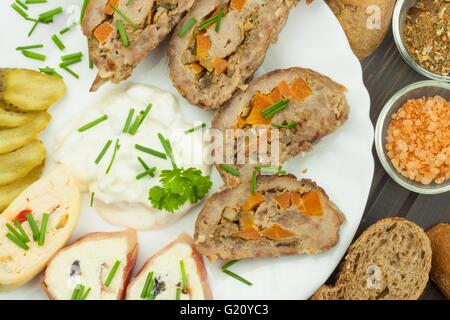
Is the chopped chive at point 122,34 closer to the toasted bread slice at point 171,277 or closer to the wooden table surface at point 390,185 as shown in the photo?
the toasted bread slice at point 171,277

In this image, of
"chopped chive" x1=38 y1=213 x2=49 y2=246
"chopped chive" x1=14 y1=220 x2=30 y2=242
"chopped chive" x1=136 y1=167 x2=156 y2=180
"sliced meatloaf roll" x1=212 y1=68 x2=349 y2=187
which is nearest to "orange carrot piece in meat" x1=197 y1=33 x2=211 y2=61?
"sliced meatloaf roll" x1=212 y1=68 x2=349 y2=187

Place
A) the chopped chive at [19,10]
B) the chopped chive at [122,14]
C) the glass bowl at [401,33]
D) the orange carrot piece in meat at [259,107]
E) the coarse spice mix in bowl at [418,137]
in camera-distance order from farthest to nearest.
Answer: the glass bowl at [401,33] → the coarse spice mix in bowl at [418,137] → the chopped chive at [19,10] → the orange carrot piece in meat at [259,107] → the chopped chive at [122,14]

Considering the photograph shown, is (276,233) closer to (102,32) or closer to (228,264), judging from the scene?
(228,264)

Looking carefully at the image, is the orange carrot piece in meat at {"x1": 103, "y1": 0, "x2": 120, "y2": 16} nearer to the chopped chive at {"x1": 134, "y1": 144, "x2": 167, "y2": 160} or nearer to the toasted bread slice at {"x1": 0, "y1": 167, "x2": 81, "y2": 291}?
the chopped chive at {"x1": 134, "y1": 144, "x2": 167, "y2": 160}

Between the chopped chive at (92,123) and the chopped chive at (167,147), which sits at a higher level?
the chopped chive at (92,123)

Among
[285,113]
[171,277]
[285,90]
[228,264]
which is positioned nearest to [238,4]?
[285,90]

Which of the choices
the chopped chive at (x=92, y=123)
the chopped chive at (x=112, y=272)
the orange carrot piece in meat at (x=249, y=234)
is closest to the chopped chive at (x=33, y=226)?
the chopped chive at (x=112, y=272)
